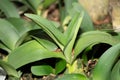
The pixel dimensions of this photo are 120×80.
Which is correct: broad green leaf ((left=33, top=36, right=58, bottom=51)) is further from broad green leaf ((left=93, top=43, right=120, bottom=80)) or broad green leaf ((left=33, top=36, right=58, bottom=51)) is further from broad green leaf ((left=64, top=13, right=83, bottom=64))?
broad green leaf ((left=93, top=43, right=120, bottom=80))

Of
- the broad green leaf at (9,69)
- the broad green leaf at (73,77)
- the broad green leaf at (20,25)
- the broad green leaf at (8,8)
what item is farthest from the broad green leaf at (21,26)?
the broad green leaf at (73,77)

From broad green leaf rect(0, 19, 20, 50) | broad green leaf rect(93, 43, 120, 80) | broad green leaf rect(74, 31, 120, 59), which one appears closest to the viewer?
broad green leaf rect(93, 43, 120, 80)

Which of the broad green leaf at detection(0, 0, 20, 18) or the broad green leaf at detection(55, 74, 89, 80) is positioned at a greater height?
the broad green leaf at detection(0, 0, 20, 18)

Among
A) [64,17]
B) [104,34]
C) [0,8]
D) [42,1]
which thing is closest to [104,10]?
[64,17]

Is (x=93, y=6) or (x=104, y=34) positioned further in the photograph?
(x=93, y=6)

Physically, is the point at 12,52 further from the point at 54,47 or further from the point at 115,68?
the point at 115,68

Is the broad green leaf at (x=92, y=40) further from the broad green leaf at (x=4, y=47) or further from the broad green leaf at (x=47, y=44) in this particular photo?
the broad green leaf at (x=4, y=47)

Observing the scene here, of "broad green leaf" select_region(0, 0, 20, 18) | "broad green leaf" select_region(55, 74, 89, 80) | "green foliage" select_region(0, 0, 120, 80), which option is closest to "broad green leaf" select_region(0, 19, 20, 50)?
"green foliage" select_region(0, 0, 120, 80)
